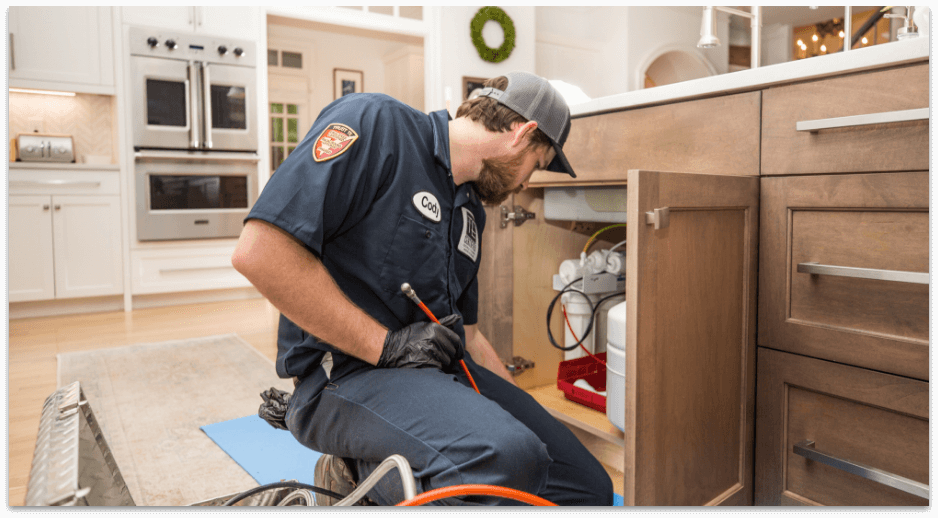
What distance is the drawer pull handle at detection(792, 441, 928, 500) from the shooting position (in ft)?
3.63

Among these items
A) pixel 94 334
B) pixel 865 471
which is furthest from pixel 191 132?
pixel 865 471

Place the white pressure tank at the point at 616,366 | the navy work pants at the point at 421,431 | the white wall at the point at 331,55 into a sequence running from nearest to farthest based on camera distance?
the navy work pants at the point at 421,431, the white pressure tank at the point at 616,366, the white wall at the point at 331,55

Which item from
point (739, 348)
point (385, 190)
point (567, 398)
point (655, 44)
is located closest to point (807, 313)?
point (739, 348)

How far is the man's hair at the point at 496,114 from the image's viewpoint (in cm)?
117

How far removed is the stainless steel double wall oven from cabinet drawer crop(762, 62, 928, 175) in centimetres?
350

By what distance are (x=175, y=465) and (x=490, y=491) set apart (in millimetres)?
1378

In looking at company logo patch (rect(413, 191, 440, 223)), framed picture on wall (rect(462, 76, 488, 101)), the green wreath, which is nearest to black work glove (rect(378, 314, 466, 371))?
company logo patch (rect(413, 191, 440, 223))

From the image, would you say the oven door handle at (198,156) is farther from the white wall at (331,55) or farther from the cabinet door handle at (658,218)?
the cabinet door handle at (658,218)

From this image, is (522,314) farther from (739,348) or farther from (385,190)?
(385,190)

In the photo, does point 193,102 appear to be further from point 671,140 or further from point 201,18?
point 671,140

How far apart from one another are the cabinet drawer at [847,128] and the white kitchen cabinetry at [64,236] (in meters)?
3.66

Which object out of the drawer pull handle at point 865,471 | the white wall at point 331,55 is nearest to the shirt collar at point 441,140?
the drawer pull handle at point 865,471

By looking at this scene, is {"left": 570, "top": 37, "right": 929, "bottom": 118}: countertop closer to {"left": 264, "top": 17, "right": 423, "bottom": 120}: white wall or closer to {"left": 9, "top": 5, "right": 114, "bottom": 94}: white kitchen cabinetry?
{"left": 9, "top": 5, "right": 114, "bottom": 94}: white kitchen cabinetry

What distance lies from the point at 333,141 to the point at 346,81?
6.06 m
